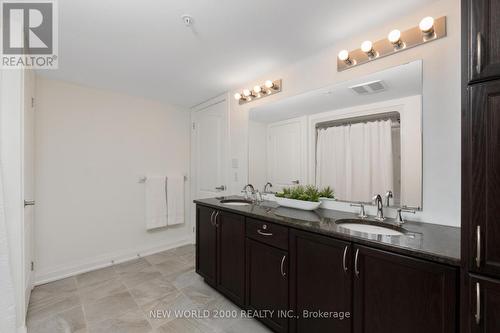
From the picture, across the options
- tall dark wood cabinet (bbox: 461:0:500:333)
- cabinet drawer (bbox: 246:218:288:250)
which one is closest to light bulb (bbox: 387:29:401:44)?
tall dark wood cabinet (bbox: 461:0:500:333)

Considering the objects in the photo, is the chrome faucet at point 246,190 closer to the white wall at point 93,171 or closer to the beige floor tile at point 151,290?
the beige floor tile at point 151,290

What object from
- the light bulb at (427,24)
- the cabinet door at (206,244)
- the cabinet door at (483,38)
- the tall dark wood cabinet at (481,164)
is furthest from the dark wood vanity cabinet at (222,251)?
the light bulb at (427,24)

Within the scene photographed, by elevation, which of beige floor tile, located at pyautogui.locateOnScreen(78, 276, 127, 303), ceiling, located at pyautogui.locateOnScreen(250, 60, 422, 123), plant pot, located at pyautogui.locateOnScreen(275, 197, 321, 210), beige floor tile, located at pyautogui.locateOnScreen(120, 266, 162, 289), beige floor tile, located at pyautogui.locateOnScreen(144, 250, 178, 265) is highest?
ceiling, located at pyautogui.locateOnScreen(250, 60, 422, 123)

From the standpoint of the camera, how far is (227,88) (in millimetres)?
3010

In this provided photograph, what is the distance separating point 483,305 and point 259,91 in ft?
7.78

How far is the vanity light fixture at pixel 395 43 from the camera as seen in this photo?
1431 mm

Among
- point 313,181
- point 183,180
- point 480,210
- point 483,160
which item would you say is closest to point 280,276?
point 313,181

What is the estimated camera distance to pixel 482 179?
0.84 meters

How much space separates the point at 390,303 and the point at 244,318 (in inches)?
49.6

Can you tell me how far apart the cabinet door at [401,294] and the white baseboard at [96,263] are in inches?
119

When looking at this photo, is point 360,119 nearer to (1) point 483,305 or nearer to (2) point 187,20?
(1) point 483,305

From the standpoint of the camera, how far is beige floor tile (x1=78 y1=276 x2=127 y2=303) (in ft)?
7.32

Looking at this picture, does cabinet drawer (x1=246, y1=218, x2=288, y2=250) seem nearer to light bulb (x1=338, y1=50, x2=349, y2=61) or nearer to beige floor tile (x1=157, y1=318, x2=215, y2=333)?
beige floor tile (x1=157, y1=318, x2=215, y2=333)

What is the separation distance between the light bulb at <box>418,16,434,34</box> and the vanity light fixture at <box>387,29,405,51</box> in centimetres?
13
